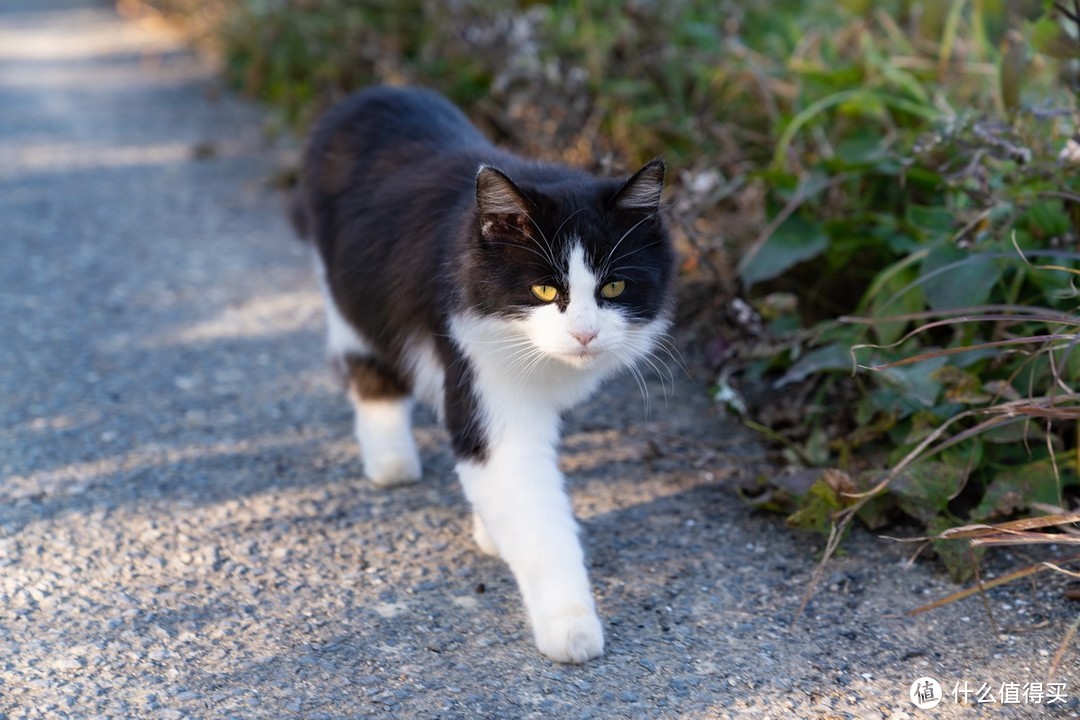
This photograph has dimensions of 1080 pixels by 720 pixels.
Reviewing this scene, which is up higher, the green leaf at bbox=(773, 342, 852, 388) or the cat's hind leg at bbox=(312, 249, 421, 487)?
the green leaf at bbox=(773, 342, 852, 388)

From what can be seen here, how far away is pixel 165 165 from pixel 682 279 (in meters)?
3.41

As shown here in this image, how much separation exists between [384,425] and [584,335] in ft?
3.40

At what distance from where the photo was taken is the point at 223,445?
3.32 meters

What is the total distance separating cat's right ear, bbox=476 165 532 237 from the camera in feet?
7.55

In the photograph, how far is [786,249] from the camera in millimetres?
3516

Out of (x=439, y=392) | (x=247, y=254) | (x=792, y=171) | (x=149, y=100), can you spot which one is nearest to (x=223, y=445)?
(x=439, y=392)

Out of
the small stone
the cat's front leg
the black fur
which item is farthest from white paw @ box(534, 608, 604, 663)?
the small stone

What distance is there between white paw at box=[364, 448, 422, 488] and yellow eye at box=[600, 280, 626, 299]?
0.99 metres

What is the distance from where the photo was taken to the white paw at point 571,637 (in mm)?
2322

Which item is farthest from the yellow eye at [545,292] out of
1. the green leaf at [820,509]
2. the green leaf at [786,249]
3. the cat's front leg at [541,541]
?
the green leaf at [786,249]

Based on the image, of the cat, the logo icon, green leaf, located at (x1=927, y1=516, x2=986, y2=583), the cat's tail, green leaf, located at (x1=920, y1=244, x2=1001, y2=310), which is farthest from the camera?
the cat's tail

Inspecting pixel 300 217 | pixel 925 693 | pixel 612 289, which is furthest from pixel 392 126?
pixel 925 693

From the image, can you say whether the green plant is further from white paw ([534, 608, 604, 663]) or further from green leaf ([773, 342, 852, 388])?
white paw ([534, 608, 604, 663])

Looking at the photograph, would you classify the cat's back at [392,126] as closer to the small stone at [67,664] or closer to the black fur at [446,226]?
the black fur at [446,226]
